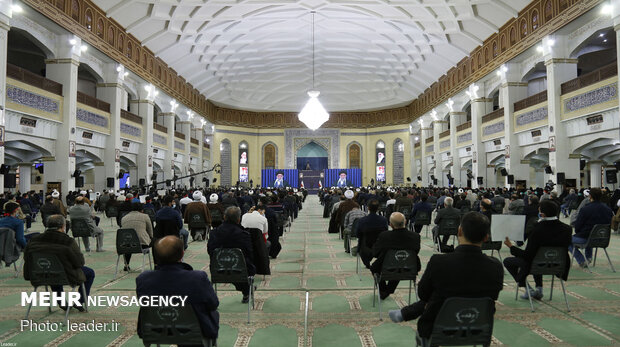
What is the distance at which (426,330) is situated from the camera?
2316mm

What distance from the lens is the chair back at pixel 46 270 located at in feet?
11.7

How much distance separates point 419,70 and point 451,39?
5.64m

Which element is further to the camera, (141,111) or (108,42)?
(141,111)

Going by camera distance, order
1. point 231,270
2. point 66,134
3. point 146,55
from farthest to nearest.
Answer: point 146,55 → point 66,134 → point 231,270

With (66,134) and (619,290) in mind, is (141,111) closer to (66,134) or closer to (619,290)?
(66,134)

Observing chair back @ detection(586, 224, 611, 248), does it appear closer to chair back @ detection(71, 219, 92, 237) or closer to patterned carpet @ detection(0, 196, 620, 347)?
patterned carpet @ detection(0, 196, 620, 347)

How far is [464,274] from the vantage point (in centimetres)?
223

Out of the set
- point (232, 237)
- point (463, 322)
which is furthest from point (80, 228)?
point (463, 322)

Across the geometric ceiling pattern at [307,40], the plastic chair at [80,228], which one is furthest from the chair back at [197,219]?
the geometric ceiling pattern at [307,40]

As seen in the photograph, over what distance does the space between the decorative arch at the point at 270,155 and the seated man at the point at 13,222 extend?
30809mm

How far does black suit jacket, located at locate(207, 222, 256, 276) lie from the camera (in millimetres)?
3990

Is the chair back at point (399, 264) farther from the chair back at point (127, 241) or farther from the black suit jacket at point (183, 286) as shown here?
the chair back at point (127, 241)

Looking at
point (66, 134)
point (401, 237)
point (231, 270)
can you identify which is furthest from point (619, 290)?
point (66, 134)

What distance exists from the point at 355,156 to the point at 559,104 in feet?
76.5
